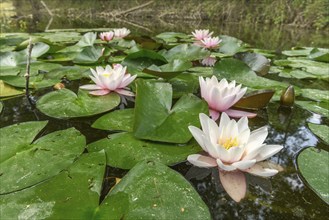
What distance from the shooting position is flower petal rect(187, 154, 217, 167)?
954 mm

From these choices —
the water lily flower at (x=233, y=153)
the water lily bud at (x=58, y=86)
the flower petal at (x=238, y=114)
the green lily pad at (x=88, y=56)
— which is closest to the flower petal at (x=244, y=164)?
the water lily flower at (x=233, y=153)

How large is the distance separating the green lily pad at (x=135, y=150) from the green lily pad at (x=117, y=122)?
0.10 m

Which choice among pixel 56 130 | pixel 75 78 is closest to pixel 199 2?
pixel 75 78

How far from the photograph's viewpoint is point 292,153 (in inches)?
46.9

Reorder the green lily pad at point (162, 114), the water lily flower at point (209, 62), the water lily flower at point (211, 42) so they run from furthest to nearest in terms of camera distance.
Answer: the water lily flower at point (211, 42), the water lily flower at point (209, 62), the green lily pad at point (162, 114)

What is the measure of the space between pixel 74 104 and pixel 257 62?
158cm

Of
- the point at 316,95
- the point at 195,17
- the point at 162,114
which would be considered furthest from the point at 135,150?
the point at 195,17

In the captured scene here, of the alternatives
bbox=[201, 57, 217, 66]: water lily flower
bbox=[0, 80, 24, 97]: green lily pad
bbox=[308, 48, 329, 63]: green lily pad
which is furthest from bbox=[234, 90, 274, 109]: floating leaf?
bbox=[308, 48, 329, 63]: green lily pad

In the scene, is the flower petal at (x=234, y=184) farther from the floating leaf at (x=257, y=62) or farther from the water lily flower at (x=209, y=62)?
the water lily flower at (x=209, y=62)

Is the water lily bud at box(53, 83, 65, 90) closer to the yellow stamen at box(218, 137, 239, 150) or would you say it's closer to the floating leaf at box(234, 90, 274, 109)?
the floating leaf at box(234, 90, 274, 109)

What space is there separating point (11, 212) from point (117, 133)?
0.54m

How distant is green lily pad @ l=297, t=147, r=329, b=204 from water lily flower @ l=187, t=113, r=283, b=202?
0.50 feet

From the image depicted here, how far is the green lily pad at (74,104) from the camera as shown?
1.45 meters

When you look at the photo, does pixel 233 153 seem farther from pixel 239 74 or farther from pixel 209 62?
pixel 209 62
